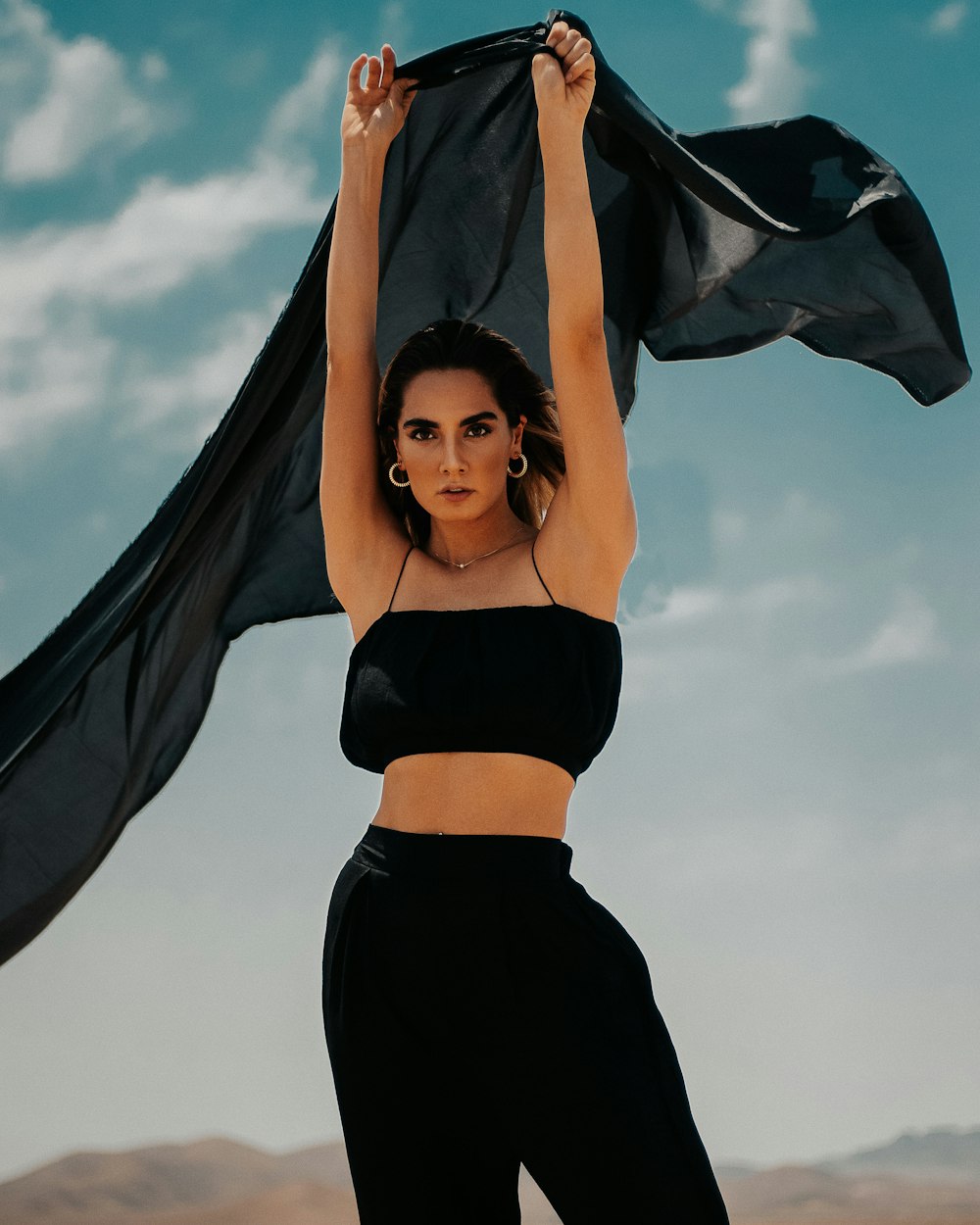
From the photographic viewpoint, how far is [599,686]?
284 centimetres

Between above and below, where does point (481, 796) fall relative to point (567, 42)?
below

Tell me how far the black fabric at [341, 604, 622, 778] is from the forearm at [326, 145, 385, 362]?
2.08 feet

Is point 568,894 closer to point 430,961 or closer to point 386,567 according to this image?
point 430,961

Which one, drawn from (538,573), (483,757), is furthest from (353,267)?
(483,757)

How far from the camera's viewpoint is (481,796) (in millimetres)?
2756

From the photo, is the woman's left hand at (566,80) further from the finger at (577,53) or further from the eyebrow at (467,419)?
the eyebrow at (467,419)

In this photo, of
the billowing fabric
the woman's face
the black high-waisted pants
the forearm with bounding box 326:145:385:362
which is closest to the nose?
the woman's face

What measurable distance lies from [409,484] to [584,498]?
461 millimetres

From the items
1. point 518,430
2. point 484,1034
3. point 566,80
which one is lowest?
point 484,1034

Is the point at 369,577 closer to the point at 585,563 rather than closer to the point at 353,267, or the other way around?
the point at 585,563

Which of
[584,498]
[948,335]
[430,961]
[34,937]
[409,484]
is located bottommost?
[430,961]

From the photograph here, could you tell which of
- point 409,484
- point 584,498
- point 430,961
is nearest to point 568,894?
point 430,961

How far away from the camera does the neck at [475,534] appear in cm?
316

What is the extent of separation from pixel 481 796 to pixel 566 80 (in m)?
1.43
